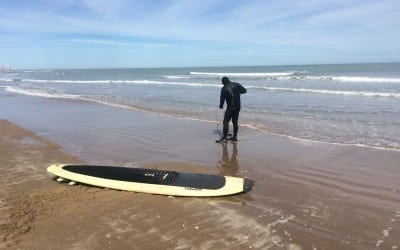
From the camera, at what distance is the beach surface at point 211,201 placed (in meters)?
4.36

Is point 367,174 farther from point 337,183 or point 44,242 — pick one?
point 44,242

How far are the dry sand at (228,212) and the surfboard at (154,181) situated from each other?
0.45 feet

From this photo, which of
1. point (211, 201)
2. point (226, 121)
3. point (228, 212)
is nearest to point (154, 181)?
point (211, 201)

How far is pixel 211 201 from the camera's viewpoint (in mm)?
5473

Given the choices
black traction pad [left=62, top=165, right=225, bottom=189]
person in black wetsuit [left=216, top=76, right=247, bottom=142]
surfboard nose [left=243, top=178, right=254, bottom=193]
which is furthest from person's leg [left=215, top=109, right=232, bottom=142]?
black traction pad [left=62, top=165, right=225, bottom=189]

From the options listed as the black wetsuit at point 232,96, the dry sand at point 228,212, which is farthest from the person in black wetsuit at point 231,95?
the dry sand at point 228,212

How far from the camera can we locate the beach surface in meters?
4.36

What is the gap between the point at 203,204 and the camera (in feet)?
17.6

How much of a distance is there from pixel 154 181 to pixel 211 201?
1051 millimetres

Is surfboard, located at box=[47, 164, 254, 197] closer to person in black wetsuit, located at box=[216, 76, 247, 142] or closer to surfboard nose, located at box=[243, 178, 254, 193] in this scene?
surfboard nose, located at box=[243, 178, 254, 193]

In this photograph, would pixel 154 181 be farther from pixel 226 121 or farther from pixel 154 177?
pixel 226 121

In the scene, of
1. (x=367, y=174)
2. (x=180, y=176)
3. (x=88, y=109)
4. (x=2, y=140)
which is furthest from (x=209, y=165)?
→ (x=88, y=109)

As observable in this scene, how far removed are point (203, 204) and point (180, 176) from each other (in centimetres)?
97

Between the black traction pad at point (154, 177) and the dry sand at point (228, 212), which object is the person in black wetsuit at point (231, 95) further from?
the black traction pad at point (154, 177)
